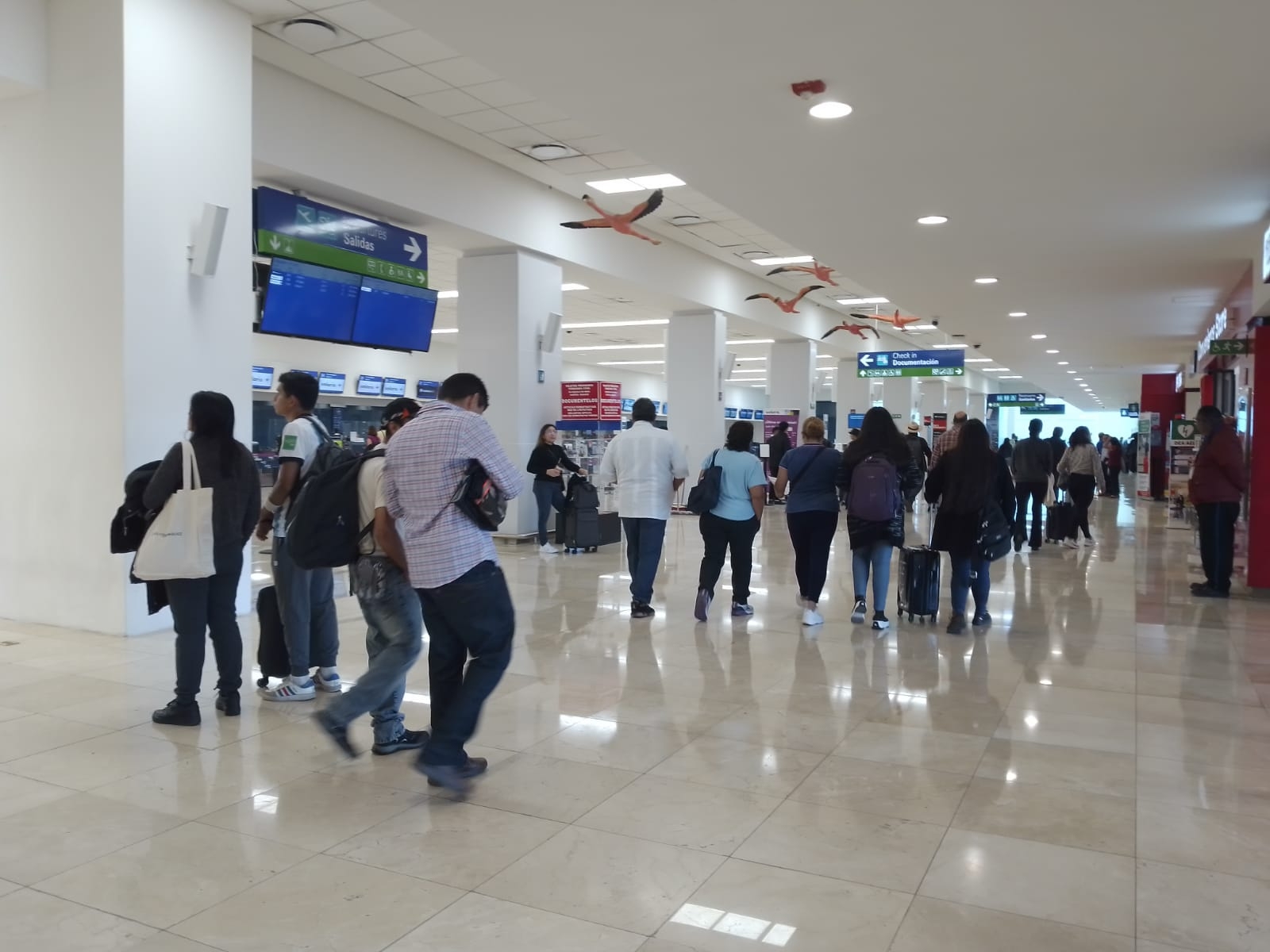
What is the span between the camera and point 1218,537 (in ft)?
26.9

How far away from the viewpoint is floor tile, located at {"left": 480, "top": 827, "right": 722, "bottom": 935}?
2.68 meters

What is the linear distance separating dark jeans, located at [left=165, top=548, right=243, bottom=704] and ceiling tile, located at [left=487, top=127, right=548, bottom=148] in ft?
18.7

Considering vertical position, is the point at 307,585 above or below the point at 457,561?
below

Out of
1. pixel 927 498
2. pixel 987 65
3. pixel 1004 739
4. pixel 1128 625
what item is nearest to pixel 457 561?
pixel 1004 739

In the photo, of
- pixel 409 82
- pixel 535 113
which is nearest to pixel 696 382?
pixel 535 113

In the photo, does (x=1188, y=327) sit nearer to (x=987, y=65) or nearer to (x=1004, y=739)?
(x=987, y=65)

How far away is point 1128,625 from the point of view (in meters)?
6.93

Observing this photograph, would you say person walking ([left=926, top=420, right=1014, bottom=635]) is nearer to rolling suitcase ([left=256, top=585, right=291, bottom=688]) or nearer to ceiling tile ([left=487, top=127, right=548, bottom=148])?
rolling suitcase ([left=256, top=585, right=291, bottom=688])

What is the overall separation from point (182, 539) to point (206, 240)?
2894 millimetres

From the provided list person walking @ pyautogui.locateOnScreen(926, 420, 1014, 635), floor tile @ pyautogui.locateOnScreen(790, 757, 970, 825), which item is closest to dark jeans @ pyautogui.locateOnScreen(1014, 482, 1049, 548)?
person walking @ pyautogui.locateOnScreen(926, 420, 1014, 635)

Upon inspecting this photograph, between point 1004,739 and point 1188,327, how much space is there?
14040 mm

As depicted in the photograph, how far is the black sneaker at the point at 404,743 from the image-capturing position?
3961 millimetres

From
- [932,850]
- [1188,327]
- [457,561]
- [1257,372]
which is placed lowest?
[932,850]

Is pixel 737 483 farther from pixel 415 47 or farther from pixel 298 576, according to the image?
pixel 415 47
